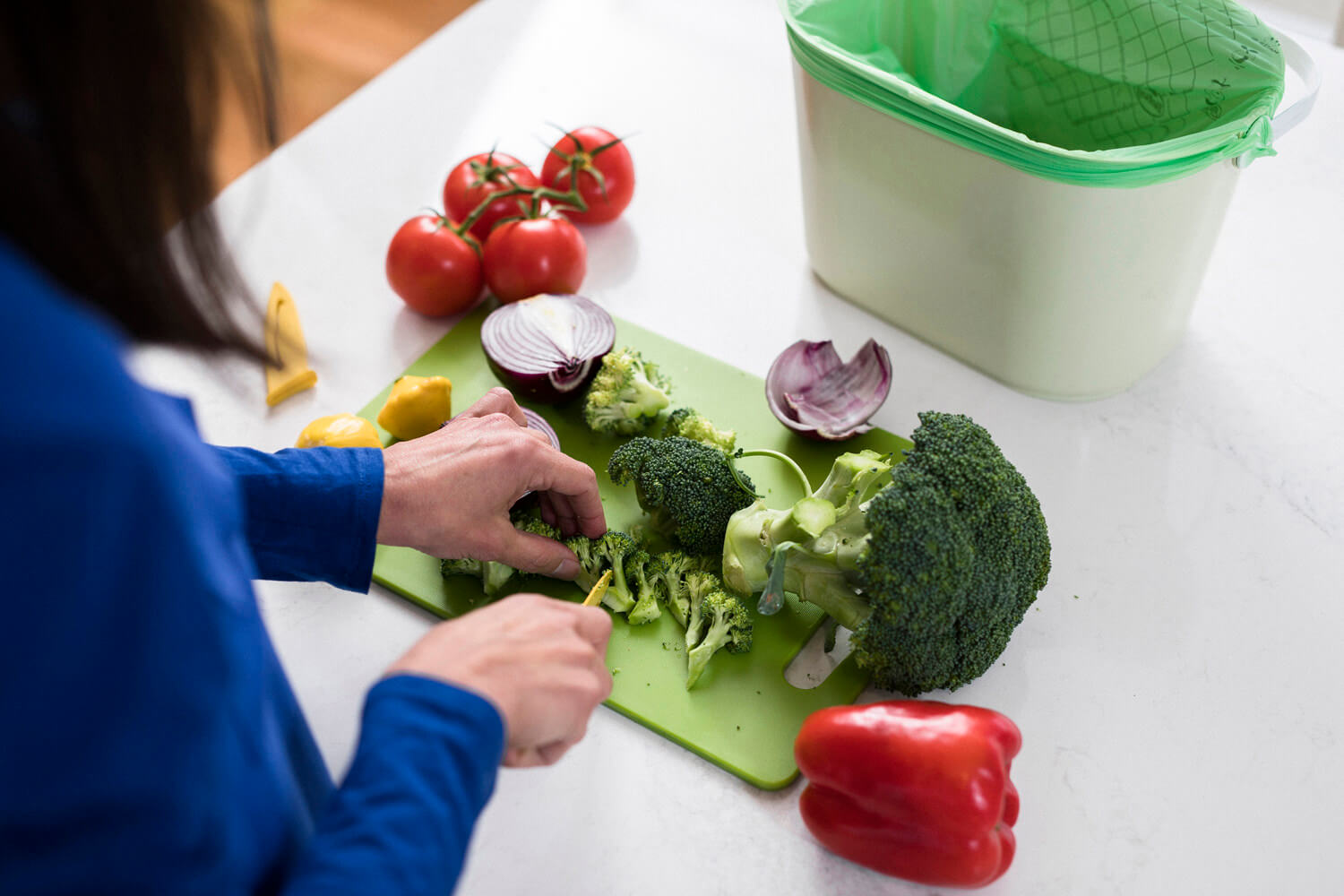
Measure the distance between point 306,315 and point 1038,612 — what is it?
99 cm

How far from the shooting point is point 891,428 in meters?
1.24

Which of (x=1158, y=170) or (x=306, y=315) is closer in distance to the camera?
(x=1158, y=170)

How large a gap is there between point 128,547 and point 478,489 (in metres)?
0.53

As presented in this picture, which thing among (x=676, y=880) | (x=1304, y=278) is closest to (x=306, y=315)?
(x=676, y=880)

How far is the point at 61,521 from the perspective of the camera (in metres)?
0.44

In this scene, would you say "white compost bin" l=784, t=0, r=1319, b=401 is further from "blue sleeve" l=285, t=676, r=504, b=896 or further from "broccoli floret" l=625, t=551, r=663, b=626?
"blue sleeve" l=285, t=676, r=504, b=896

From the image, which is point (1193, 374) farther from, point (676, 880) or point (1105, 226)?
point (676, 880)

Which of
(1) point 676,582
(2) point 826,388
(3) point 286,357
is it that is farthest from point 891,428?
(3) point 286,357

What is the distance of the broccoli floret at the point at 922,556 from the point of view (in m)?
0.90

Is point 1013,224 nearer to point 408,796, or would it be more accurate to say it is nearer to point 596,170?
point 596,170

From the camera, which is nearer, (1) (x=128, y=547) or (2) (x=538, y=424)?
(1) (x=128, y=547)

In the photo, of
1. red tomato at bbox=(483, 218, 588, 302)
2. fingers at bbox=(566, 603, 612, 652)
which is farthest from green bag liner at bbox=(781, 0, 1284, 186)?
fingers at bbox=(566, 603, 612, 652)

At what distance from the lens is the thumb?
1.02 m

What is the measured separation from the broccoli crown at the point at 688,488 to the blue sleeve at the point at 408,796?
415mm
